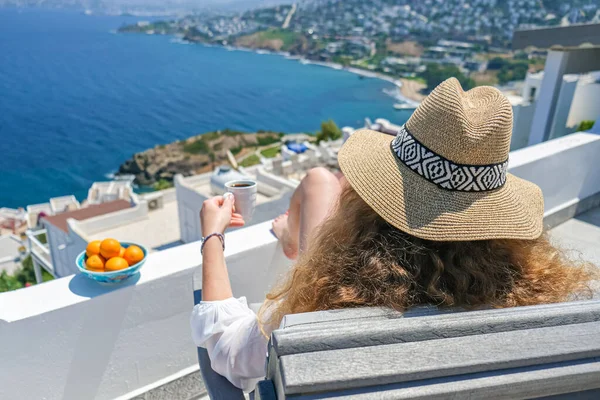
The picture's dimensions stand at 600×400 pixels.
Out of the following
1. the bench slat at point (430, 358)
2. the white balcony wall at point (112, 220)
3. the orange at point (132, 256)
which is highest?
the bench slat at point (430, 358)

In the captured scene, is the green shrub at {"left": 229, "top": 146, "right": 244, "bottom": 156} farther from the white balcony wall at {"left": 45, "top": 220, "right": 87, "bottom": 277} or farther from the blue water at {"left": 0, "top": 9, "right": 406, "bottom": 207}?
the white balcony wall at {"left": 45, "top": 220, "right": 87, "bottom": 277}

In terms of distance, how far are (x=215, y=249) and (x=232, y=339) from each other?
22 centimetres

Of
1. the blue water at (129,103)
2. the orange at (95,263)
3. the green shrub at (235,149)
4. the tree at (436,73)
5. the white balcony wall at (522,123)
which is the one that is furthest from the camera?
the tree at (436,73)

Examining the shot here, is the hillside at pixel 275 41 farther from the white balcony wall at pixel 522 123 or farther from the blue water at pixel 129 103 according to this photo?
the white balcony wall at pixel 522 123

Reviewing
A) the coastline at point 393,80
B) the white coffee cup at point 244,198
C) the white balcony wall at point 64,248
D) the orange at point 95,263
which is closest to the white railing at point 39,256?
the white balcony wall at point 64,248

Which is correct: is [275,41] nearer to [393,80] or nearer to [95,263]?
[393,80]

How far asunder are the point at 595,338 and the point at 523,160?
74.8 inches

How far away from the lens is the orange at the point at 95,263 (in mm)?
1387

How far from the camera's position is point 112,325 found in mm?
1423

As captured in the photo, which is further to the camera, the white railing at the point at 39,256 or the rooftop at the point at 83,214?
the white railing at the point at 39,256

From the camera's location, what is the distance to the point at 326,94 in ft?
198

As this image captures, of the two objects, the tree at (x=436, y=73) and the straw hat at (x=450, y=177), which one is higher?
the straw hat at (x=450, y=177)

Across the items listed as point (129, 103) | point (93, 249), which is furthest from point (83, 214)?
point (129, 103)

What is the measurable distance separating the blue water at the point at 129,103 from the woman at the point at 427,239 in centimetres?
3760
